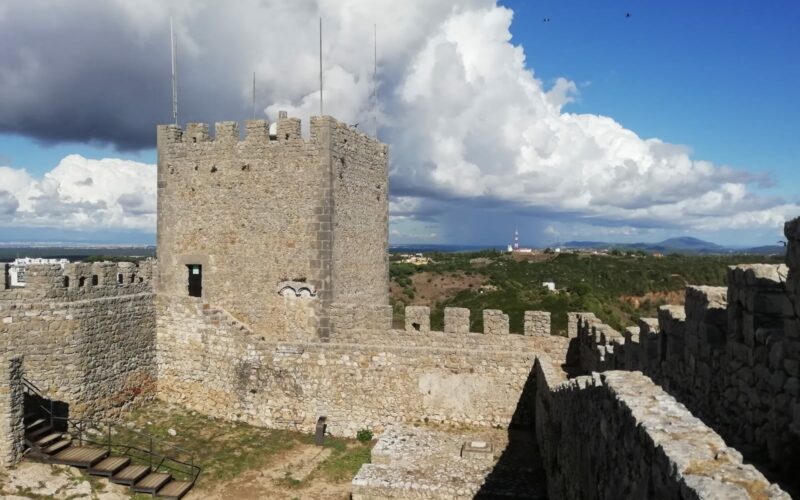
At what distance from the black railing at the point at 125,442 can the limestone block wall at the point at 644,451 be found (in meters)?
8.25

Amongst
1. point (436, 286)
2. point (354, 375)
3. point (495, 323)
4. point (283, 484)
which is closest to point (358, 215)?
point (354, 375)

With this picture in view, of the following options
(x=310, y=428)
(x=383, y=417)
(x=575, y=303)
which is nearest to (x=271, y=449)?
(x=310, y=428)

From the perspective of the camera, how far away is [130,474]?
10234mm

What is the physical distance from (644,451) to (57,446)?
11.1 m

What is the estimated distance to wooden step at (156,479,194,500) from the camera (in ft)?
32.6

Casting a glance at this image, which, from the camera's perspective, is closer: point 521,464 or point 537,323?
point 521,464

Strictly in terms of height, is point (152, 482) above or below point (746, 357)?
below

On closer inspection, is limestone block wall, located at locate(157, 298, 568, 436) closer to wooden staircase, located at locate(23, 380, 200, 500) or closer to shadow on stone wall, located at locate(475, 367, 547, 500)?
shadow on stone wall, located at locate(475, 367, 547, 500)

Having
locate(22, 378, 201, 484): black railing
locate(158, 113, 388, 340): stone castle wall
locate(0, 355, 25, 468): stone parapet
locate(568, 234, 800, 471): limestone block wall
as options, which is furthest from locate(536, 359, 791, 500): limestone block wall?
locate(0, 355, 25, 468): stone parapet

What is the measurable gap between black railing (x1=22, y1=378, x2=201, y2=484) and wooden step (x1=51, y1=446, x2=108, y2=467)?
24cm

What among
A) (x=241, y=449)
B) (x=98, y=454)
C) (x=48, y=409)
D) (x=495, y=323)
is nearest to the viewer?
(x=98, y=454)

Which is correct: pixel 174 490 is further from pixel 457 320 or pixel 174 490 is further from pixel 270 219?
pixel 457 320

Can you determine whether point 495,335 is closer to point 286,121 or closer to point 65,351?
point 286,121

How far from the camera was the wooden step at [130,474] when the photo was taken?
32.9 ft
